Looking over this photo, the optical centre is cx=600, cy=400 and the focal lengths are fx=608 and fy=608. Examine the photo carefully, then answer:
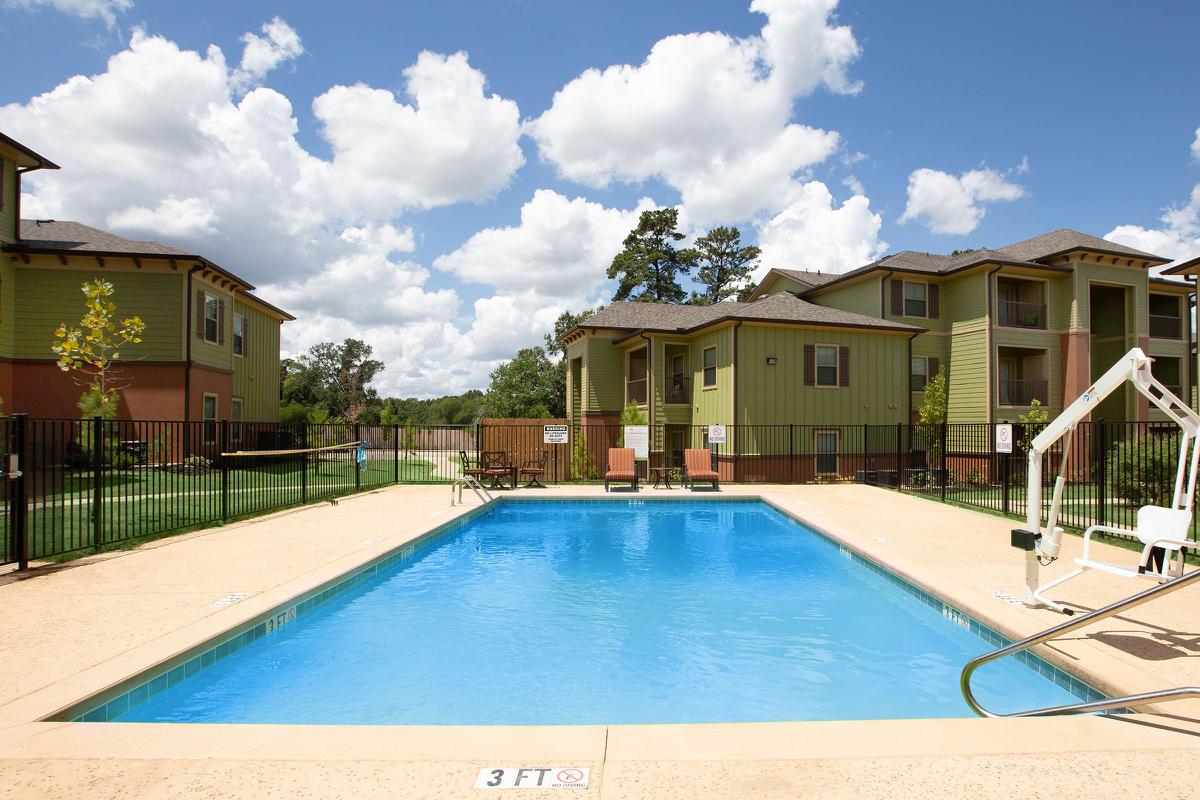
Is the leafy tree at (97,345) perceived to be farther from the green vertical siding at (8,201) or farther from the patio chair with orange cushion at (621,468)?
the patio chair with orange cushion at (621,468)

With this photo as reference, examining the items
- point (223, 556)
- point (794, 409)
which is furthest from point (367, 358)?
point (223, 556)

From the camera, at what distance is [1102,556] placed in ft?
25.5

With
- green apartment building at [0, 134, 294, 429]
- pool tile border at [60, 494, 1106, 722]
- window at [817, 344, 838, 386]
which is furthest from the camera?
window at [817, 344, 838, 386]

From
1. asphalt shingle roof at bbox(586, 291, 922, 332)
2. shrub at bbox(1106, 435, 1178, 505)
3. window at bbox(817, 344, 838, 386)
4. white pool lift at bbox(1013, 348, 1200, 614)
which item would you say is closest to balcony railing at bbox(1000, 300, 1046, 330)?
asphalt shingle roof at bbox(586, 291, 922, 332)

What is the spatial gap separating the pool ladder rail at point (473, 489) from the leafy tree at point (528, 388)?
94.5 feet

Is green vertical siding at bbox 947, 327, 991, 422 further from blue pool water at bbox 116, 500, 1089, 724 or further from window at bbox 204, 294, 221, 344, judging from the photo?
window at bbox 204, 294, 221, 344

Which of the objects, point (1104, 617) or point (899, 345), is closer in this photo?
point (1104, 617)

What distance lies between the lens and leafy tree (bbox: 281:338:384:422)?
56719 millimetres

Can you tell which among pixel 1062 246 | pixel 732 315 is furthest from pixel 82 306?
pixel 1062 246

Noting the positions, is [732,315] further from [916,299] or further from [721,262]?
[721,262]

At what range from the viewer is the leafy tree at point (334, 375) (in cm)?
5672

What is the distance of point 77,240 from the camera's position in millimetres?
17172

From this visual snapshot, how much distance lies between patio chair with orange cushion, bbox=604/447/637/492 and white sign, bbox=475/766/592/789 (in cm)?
1295

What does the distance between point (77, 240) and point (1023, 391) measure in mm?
30987
